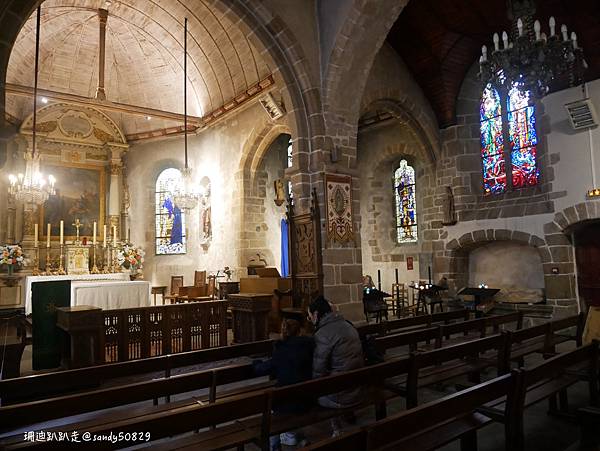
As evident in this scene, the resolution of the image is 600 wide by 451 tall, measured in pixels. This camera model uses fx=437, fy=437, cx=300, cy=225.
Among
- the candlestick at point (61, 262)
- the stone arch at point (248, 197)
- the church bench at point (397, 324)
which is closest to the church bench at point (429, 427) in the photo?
the church bench at point (397, 324)

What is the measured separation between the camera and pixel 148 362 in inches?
137

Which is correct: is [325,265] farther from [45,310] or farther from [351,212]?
[45,310]

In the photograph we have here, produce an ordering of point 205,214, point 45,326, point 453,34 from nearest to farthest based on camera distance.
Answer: point 45,326, point 453,34, point 205,214

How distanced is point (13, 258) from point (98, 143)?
650cm

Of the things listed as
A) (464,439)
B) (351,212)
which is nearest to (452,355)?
(464,439)

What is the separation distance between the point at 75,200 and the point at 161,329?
8.84m

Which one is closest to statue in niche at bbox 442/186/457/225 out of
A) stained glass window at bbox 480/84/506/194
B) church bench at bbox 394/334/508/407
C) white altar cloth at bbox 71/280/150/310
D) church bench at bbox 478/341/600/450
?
stained glass window at bbox 480/84/506/194

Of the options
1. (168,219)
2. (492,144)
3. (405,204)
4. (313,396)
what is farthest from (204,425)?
(168,219)

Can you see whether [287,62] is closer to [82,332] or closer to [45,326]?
[82,332]

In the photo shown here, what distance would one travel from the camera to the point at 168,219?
1457 cm

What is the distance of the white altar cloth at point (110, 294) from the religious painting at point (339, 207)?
3547 millimetres

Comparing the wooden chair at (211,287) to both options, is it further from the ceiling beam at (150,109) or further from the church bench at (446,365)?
the church bench at (446,365)

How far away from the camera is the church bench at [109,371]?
112 inches

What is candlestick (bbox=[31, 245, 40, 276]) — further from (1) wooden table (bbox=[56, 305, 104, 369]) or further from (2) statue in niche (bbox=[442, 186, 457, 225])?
(2) statue in niche (bbox=[442, 186, 457, 225])
